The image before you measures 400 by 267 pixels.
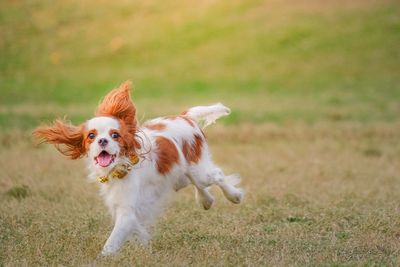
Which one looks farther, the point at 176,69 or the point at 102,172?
the point at 176,69

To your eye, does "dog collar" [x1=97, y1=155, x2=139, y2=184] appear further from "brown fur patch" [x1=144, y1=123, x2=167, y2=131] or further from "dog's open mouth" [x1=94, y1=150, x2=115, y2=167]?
"brown fur patch" [x1=144, y1=123, x2=167, y2=131]

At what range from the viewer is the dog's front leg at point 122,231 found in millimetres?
6371

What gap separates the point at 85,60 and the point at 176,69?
4302 mm

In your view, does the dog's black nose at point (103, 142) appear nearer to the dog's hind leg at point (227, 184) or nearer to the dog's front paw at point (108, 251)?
the dog's front paw at point (108, 251)

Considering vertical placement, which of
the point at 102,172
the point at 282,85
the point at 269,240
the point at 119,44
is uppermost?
the point at 119,44

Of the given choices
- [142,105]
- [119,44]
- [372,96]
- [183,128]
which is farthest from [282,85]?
[183,128]

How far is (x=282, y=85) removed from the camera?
27219mm

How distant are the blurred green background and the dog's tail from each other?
39.7 feet

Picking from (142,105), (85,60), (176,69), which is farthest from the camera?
(85,60)

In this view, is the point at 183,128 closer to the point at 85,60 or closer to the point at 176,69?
the point at 176,69

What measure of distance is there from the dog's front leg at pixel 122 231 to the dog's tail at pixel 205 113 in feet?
6.21

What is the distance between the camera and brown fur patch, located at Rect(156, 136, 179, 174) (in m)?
7.10

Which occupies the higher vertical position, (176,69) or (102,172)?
(176,69)

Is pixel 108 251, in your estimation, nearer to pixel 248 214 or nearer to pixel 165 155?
pixel 165 155
